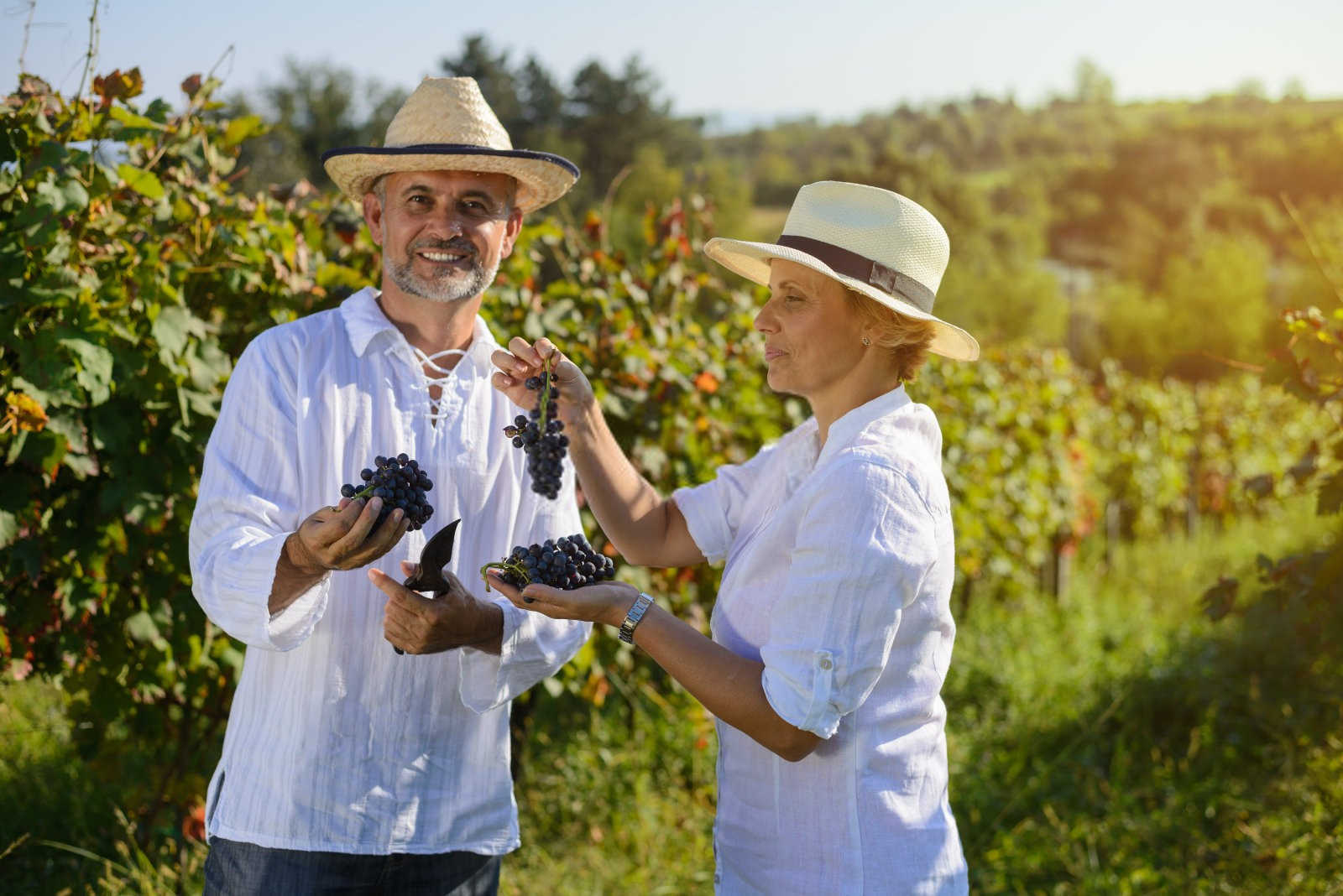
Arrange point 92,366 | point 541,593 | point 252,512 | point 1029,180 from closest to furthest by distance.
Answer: point 541,593 < point 252,512 < point 92,366 < point 1029,180

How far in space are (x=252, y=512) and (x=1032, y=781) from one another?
12.6 ft

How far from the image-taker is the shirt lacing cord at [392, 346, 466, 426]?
241cm

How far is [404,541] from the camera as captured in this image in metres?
2.32

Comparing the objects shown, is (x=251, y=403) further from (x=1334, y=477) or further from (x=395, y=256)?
(x=1334, y=477)

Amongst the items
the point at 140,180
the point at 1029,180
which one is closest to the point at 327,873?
the point at 140,180

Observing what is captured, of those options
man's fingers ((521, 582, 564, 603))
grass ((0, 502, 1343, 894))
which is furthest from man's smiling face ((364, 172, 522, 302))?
grass ((0, 502, 1343, 894))

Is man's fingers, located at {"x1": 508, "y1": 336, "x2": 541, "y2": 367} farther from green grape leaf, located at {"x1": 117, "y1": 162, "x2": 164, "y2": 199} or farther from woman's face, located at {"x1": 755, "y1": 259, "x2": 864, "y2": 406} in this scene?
green grape leaf, located at {"x1": 117, "y1": 162, "x2": 164, "y2": 199}

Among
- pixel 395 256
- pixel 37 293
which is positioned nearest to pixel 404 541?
pixel 395 256

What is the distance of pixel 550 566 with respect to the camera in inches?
81.4

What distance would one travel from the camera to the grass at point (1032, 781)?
158 inches

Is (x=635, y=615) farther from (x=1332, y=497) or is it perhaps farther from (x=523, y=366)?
(x=1332, y=497)

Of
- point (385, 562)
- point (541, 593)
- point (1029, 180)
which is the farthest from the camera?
point (1029, 180)

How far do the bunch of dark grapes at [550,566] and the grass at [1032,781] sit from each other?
2.12 m

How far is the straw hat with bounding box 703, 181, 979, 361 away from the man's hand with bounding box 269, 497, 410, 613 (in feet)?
2.99
